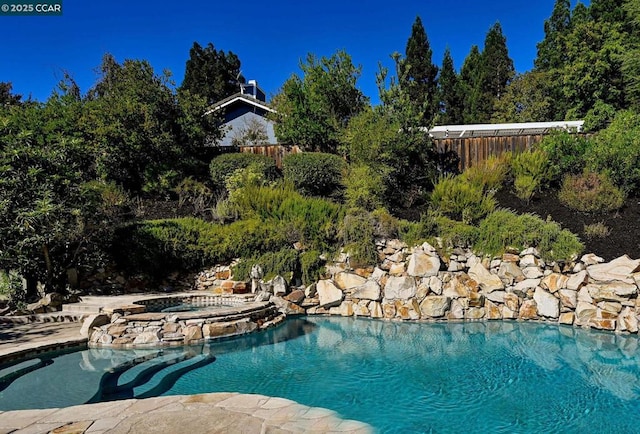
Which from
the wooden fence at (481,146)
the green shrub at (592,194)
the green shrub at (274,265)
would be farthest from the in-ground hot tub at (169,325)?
the wooden fence at (481,146)

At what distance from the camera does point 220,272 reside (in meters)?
9.52

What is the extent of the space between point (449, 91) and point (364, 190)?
2127cm

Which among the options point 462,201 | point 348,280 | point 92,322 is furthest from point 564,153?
point 92,322

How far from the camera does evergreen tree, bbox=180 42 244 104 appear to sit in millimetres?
29250

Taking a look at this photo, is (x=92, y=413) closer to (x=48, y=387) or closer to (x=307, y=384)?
(x=48, y=387)

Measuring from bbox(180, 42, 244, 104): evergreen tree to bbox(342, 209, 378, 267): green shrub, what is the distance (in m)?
21.8

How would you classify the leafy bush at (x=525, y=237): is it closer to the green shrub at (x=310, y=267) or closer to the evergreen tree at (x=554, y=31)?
the green shrub at (x=310, y=267)

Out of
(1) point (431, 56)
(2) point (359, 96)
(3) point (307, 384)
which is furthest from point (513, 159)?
(1) point (431, 56)

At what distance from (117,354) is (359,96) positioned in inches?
408

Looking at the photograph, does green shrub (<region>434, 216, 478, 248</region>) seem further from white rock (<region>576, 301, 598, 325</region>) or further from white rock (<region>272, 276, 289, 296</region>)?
white rock (<region>272, 276, 289, 296</region>)

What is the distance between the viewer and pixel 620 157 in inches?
409

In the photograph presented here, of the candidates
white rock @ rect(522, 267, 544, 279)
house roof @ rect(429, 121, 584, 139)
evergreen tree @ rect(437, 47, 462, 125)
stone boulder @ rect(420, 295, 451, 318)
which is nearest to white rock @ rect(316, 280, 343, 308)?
stone boulder @ rect(420, 295, 451, 318)

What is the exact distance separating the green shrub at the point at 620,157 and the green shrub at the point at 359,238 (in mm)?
6129

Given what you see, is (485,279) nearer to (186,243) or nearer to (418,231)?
(418,231)
